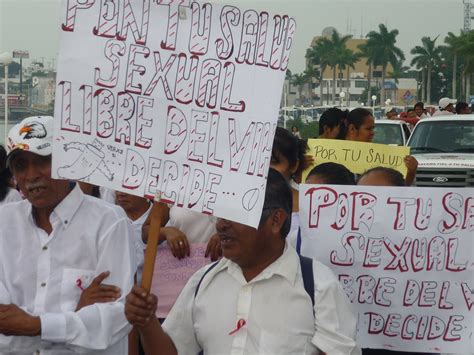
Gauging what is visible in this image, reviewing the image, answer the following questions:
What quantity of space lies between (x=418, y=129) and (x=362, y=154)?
8300 millimetres

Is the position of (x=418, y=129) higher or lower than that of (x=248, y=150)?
higher

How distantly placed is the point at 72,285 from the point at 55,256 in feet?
0.40

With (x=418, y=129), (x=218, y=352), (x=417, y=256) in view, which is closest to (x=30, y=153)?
(x=218, y=352)

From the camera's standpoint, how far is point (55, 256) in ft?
12.2

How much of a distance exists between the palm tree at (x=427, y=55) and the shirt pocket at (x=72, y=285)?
11842 centimetres

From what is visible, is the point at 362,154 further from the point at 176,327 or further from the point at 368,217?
the point at 176,327

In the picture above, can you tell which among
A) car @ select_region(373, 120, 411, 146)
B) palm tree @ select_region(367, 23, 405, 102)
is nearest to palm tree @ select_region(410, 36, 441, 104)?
palm tree @ select_region(367, 23, 405, 102)

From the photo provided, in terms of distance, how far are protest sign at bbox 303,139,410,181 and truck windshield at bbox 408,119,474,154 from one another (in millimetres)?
7864

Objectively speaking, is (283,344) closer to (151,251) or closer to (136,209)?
(151,251)

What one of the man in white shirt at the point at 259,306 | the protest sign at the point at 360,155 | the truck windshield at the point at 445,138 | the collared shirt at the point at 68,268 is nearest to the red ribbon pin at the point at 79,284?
the collared shirt at the point at 68,268

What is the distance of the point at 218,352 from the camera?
11.9 feet

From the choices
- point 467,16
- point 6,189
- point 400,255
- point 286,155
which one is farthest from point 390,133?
point 467,16

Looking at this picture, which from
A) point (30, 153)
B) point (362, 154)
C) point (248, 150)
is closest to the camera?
point (248, 150)

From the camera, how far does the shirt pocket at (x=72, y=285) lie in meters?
3.70
